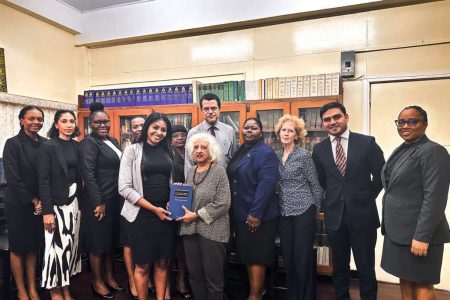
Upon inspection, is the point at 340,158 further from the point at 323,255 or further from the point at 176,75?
the point at 176,75

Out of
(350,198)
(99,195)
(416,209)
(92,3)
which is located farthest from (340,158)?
(92,3)

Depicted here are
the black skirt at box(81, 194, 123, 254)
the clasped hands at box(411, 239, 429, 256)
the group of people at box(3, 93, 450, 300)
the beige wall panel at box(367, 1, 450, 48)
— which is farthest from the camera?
the beige wall panel at box(367, 1, 450, 48)

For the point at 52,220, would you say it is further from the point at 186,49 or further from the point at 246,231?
the point at 186,49

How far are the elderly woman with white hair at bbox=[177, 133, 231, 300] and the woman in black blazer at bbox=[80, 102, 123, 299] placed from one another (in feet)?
2.68

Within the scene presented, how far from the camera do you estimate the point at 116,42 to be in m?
→ 4.36

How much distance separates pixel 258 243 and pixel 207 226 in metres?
0.47

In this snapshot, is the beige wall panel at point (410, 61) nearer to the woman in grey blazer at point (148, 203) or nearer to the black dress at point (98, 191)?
the woman in grey blazer at point (148, 203)

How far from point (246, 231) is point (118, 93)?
8.55 ft

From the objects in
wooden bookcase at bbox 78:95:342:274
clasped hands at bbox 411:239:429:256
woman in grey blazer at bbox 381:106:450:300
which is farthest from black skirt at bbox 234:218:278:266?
wooden bookcase at bbox 78:95:342:274

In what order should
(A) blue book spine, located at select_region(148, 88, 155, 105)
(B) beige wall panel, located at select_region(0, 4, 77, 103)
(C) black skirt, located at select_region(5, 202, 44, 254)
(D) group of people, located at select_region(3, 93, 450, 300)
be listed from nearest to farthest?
1. (D) group of people, located at select_region(3, 93, 450, 300)
2. (C) black skirt, located at select_region(5, 202, 44, 254)
3. (B) beige wall panel, located at select_region(0, 4, 77, 103)
4. (A) blue book spine, located at select_region(148, 88, 155, 105)

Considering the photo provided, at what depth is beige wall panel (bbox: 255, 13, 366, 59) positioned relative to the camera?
11.1ft

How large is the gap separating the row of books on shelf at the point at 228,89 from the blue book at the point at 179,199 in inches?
66.6

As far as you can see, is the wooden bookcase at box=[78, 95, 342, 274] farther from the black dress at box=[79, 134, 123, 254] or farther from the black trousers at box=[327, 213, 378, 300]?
the black dress at box=[79, 134, 123, 254]

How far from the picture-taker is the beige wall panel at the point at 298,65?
3486 millimetres
